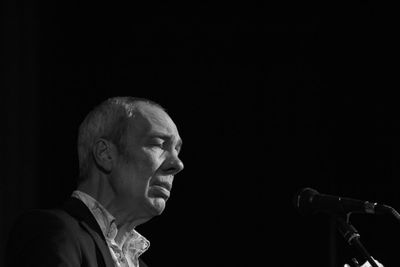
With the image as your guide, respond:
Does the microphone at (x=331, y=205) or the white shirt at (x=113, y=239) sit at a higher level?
the microphone at (x=331, y=205)

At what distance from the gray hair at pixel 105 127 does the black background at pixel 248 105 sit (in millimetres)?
1522

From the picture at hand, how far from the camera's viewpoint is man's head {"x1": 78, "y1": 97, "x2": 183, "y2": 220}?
263 cm

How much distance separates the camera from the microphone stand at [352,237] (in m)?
2.34

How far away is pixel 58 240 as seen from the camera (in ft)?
7.55

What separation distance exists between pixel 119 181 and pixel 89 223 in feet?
0.70

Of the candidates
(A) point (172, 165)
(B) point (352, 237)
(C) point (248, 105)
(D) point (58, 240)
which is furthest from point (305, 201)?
(C) point (248, 105)

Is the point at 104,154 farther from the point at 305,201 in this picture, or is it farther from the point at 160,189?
the point at 305,201

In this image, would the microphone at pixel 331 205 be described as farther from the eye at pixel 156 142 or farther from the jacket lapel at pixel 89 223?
the jacket lapel at pixel 89 223

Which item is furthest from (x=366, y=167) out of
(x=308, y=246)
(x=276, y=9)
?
(x=276, y=9)

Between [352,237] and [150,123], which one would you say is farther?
[150,123]

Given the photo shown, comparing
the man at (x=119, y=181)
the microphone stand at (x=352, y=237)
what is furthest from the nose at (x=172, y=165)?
the microphone stand at (x=352, y=237)

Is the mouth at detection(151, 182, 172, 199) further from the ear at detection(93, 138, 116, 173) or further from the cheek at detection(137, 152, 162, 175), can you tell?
the ear at detection(93, 138, 116, 173)

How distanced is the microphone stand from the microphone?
1.4 inches

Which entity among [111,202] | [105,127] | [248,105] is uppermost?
[105,127]
